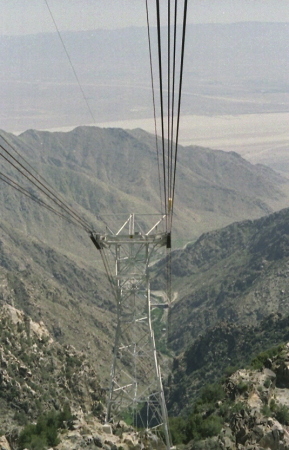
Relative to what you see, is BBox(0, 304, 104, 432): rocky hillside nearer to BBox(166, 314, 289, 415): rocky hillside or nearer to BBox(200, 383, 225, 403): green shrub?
BBox(166, 314, 289, 415): rocky hillside

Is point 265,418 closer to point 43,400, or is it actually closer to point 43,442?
point 43,442

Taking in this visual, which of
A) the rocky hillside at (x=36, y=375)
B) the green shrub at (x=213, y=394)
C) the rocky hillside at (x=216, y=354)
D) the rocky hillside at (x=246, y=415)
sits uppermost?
the rocky hillside at (x=246, y=415)

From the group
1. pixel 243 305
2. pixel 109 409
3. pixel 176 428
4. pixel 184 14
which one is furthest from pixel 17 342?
pixel 243 305

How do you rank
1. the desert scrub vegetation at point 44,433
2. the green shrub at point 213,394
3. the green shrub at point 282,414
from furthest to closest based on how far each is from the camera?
1. the green shrub at point 213,394
2. the green shrub at point 282,414
3. the desert scrub vegetation at point 44,433

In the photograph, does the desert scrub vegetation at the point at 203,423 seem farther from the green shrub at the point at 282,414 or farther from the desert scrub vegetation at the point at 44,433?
the desert scrub vegetation at the point at 44,433

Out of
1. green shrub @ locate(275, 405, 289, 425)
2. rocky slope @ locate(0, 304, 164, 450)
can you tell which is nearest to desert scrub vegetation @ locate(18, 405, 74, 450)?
green shrub @ locate(275, 405, 289, 425)

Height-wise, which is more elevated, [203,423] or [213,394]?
[203,423]

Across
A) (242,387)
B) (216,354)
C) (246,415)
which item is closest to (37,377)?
(242,387)

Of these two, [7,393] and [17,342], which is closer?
[7,393]

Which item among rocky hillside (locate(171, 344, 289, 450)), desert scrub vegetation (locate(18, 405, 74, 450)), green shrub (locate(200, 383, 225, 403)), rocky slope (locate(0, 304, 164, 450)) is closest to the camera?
desert scrub vegetation (locate(18, 405, 74, 450))

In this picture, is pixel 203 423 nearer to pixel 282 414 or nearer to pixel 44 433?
pixel 282 414

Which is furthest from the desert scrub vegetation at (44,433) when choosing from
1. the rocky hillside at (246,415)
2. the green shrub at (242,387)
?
the green shrub at (242,387)
